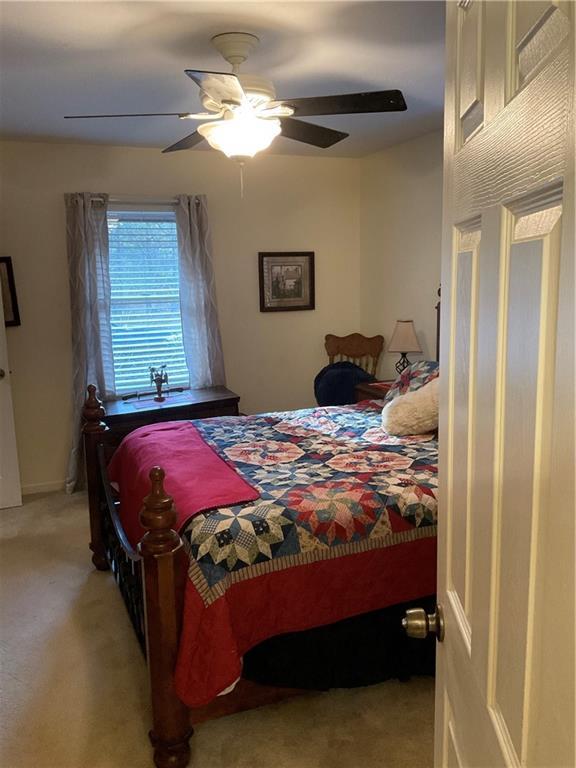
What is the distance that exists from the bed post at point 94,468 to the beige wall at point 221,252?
53.6 inches

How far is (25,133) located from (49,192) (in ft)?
1.44

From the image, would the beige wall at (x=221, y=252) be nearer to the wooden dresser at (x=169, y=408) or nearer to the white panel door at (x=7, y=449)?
the white panel door at (x=7, y=449)

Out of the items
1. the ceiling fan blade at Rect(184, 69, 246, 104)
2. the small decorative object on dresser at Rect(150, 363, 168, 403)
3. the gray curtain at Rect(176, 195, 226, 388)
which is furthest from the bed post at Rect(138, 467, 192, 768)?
the gray curtain at Rect(176, 195, 226, 388)

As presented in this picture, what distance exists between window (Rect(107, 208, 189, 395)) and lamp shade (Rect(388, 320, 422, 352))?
64.0 inches

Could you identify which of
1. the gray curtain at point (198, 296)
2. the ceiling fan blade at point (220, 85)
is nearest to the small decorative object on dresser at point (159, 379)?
the gray curtain at point (198, 296)

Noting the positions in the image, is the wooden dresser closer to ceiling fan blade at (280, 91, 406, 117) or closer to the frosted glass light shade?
the frosted glass light shade

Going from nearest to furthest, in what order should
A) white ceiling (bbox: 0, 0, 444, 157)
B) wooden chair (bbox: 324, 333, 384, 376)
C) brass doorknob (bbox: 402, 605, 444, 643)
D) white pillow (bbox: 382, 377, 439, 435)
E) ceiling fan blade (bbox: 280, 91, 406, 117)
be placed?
brass doorknob (bbox: 402, 605, 444, 643), white ceiling (bbox: 0, 0, 444, 157), ceiling fan blade (bbox: 280, 91, 406, 117), white pillow (bbox: 382, 377, 439, 435), wooden chair (bbox: 324, 333, 384, 376)

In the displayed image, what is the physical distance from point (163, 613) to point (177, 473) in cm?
73

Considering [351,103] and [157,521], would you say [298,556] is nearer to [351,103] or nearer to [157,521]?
[157,521]

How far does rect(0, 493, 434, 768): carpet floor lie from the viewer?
200cm

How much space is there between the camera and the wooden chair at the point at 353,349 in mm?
5078

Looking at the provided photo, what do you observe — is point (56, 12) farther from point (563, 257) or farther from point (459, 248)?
point (563, 257)

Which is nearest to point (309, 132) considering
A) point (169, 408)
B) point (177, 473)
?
point (177, 473)

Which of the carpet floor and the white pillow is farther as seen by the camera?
the white pillow
